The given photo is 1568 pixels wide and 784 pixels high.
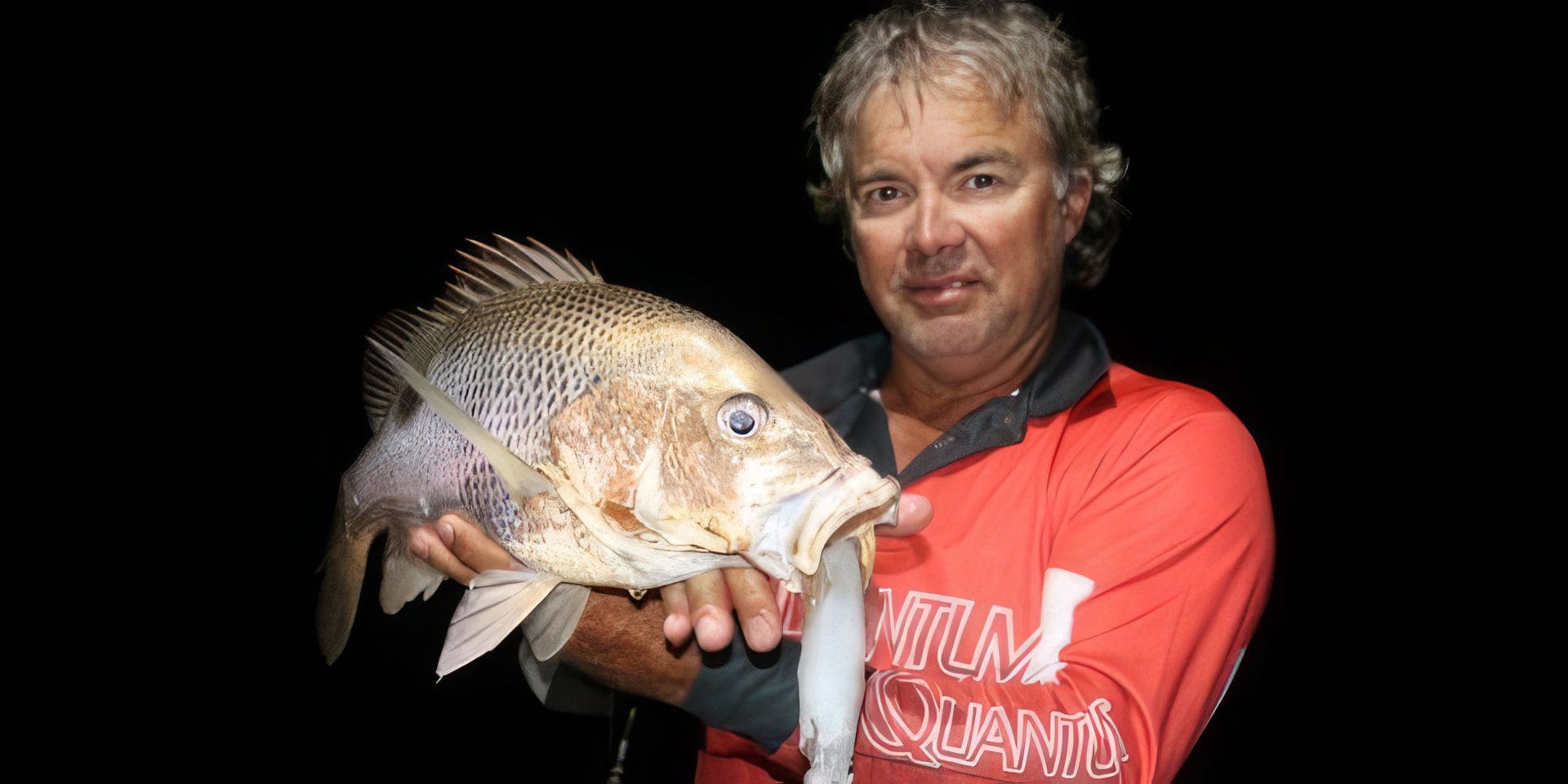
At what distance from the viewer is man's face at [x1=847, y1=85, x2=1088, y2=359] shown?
131 centimetres

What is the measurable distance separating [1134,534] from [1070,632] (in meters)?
0.13

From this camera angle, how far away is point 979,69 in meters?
1.32

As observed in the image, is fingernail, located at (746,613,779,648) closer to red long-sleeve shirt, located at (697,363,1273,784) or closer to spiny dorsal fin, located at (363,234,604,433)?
red long-sleeve shirt, located at (697,363,1273,784)

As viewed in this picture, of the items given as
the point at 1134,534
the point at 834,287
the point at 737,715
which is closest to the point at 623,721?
the point at 737,715

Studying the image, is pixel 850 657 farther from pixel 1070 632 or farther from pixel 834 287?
pixel 834 287

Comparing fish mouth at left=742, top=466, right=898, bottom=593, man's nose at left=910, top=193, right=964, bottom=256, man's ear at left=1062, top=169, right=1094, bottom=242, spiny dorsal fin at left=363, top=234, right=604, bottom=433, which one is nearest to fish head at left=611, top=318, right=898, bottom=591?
fish mouth at left=742, top=466, right=898, bottom=593

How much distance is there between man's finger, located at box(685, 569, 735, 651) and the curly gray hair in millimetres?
682

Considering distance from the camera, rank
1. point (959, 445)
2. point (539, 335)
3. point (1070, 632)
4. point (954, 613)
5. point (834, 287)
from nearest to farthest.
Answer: point (539, 335) → point (1070, 632) → point (954, 613) → point (959, 445) → point (834, 287)

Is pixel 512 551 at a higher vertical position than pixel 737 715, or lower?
higher

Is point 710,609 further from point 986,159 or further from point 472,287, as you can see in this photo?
point 986,159

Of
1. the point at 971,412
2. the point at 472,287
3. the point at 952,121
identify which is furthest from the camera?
the point at 971,412

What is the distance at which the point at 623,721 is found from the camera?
1.38 m

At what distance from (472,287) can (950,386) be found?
0.67 meters

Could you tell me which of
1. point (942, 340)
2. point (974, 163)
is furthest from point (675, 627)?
point (974, 163)
